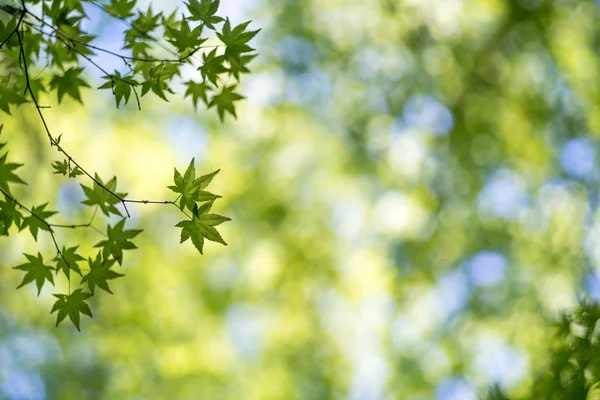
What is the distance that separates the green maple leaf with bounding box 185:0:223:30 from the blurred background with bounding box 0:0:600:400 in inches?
226

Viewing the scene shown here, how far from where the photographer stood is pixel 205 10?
4.57 ft

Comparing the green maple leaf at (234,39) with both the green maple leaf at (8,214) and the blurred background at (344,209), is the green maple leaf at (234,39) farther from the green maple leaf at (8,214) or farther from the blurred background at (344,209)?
the blurred background at (344,209)

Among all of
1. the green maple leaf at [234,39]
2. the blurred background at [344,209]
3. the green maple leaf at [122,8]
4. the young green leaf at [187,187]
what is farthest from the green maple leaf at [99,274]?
the blurred background at [344,209]

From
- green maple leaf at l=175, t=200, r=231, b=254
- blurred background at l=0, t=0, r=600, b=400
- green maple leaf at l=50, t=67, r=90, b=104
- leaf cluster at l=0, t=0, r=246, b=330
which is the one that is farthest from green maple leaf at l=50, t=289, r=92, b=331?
blurred background at l=0, t=0, r=600, b=400

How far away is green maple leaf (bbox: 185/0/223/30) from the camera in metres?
1.38

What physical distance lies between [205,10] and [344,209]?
6.38 m

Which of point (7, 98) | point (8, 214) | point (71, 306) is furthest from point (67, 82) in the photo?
point (71, 306)

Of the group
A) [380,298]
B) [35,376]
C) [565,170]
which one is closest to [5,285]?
[35,376]

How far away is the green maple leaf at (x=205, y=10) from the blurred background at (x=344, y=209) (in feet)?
18.8

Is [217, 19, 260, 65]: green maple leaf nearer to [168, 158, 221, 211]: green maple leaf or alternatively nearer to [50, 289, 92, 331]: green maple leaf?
[168, 158, 221, 211]: green maple leaf

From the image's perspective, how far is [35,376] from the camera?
21.6 ft

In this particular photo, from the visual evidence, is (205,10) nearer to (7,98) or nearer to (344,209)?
(7,98)

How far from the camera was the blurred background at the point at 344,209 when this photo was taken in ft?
22.1

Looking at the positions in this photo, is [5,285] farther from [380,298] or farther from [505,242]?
[505,242]
